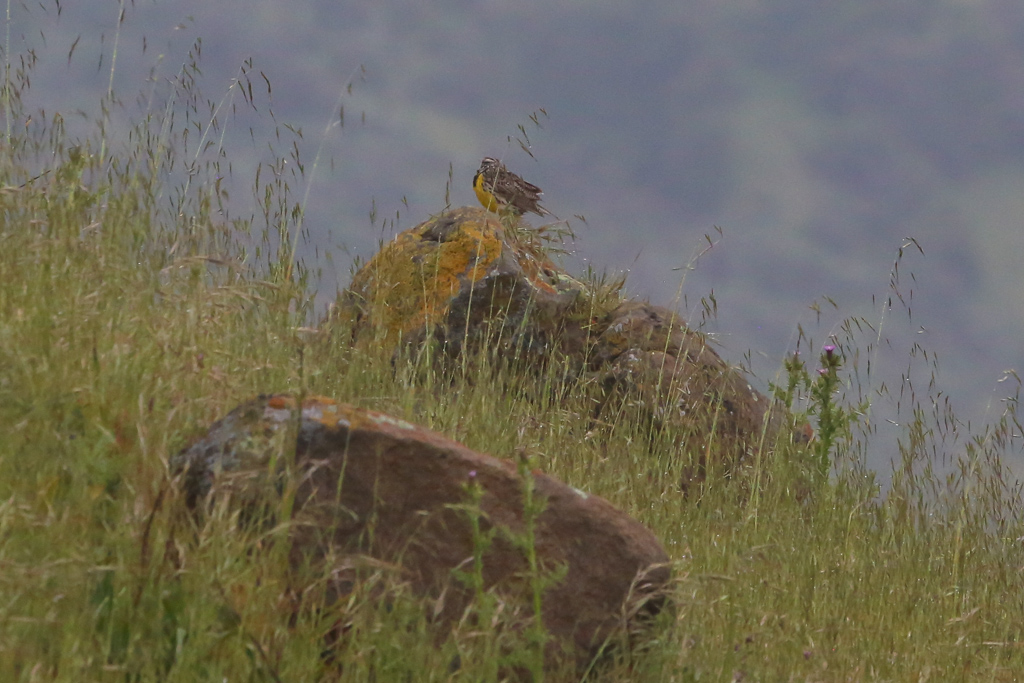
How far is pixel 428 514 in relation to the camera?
2.87 meters

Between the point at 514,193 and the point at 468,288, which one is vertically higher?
the point at 514,193

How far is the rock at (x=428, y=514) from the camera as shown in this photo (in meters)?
2.82

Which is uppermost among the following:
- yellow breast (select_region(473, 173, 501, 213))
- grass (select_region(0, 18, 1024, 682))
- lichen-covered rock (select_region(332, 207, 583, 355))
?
yellow breast (select_region(473, 173, 501, 213))

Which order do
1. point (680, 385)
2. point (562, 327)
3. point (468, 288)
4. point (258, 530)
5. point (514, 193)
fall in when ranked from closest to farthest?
point (258, 530) → point (680, 385) → point (468, 288) → point (562, 327) → point (514, 193)

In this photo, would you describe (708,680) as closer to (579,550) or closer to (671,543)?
(579,550)

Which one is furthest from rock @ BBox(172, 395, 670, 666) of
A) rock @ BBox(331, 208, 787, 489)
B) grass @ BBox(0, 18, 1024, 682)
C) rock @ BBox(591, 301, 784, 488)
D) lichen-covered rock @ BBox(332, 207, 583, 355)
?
lichen-covered rock @ BBox(332, 207, 583, 355)

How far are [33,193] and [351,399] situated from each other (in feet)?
6.48

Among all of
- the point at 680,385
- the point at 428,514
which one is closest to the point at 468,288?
the point at 680,385

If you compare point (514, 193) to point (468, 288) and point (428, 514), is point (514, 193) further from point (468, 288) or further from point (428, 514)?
point (428, 514)

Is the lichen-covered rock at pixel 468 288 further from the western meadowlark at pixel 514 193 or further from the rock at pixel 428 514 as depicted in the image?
the rock at pixel 428 514

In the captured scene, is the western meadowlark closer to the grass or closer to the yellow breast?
the yellow breast

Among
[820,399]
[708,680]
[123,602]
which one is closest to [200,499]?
[123,602]

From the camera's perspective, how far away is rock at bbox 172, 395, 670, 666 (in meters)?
2.82

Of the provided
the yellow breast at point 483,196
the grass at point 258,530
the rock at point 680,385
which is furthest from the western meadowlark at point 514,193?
the grass at point 258,530
